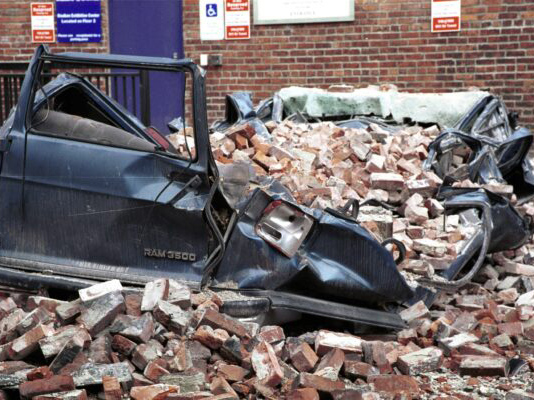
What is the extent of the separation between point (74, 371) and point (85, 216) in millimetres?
1335

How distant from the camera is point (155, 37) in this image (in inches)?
516

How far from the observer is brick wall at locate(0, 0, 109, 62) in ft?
43.8

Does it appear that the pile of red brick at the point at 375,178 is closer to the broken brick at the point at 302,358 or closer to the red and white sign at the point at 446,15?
the broken brick at the point at 302,358

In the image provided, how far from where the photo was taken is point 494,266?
7.29 m

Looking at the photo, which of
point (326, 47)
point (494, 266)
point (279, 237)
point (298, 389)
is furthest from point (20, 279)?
point (326, 47)

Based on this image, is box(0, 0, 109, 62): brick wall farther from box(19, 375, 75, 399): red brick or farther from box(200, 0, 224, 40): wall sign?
box(19, 375, 75, 399): red brick

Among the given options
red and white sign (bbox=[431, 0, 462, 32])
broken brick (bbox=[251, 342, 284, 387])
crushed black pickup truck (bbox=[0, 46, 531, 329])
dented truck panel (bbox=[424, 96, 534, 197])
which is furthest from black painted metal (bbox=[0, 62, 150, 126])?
broken brick (bbox=[251, 342, 284, 387])

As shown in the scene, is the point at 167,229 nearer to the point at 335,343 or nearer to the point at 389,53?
the point at 335,343

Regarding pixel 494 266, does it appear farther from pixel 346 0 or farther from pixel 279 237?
pixel 346 0

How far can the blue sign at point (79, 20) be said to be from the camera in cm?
1309

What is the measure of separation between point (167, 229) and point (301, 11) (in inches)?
318

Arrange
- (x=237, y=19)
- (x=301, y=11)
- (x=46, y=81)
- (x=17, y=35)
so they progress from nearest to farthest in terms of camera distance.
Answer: (x=46, y=81) → (x=301, y=11) → (x=237, y=19) → (x=17, y=35)

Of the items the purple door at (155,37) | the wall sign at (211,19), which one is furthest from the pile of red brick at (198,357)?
the wall sign at (211,19)

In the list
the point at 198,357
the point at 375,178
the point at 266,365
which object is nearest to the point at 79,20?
the point at 375,178
